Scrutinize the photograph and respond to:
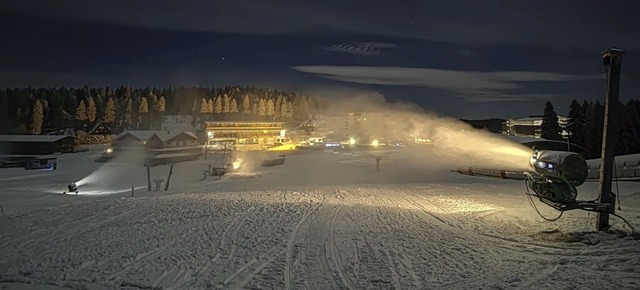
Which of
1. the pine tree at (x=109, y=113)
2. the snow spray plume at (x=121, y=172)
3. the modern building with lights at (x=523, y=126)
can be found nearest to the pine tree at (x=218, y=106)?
the pine tree at (x=109, y=113)

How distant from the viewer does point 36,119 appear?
277ft

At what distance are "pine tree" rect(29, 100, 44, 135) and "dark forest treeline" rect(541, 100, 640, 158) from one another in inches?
3368

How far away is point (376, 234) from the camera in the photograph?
12.5 meters

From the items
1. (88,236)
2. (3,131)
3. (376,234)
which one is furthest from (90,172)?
(376,234)

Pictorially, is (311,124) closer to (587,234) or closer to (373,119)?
(373,119)

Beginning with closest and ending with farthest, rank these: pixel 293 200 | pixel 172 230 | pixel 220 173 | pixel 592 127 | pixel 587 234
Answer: pixel 587 234
pixel 172 230
pixel 293 200
pixel 220 173
pixel 592 127

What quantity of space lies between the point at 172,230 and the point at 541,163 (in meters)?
10.4

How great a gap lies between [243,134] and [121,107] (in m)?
32.9

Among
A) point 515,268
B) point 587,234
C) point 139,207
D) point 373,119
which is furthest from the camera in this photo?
point 373,119

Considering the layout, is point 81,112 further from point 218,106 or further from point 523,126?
point 523,126

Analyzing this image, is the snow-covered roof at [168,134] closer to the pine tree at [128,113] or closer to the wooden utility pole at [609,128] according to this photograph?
the pine tree at [128,113]

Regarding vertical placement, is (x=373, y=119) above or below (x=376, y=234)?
above

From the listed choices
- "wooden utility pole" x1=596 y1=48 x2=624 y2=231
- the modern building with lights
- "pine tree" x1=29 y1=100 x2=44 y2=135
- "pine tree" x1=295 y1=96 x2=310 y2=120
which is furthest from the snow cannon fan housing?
"pine tree" x1=295 y1=96 x2=310 y2=120

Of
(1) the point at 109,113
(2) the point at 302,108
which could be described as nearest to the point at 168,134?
(1) the point at 109,113
